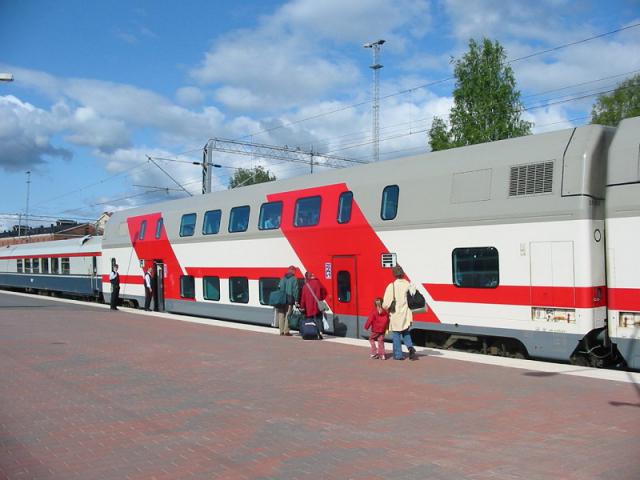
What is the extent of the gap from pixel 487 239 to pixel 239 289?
29.3 ft

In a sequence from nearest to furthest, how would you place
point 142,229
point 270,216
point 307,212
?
1. point 307,212
2. point 270,216
3. point 142,229

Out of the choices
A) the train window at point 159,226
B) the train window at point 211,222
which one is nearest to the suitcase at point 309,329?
the train window at point 211,222

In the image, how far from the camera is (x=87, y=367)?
10.4 m

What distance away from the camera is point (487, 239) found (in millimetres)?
11148

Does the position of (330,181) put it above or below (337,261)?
above

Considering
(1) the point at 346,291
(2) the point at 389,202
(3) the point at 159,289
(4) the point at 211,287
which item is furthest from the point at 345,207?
(3) the point at 159,289

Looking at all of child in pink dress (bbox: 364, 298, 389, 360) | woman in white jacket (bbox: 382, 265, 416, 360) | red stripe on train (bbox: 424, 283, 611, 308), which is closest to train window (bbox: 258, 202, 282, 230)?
red stripe on train (bbox: 424, 283, 611, 308)

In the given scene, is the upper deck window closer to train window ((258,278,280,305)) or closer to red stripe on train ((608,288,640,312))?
train window ((258,278,280,305))

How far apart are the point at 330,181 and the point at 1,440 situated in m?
10.00

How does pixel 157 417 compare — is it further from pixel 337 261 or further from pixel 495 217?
pixel 337 261

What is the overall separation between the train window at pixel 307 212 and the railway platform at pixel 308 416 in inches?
162

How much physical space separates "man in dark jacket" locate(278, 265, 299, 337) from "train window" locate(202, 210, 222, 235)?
16.0 ft

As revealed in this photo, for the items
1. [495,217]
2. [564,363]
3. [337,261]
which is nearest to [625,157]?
[495,217]

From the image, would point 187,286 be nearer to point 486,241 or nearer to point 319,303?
point 319,303
